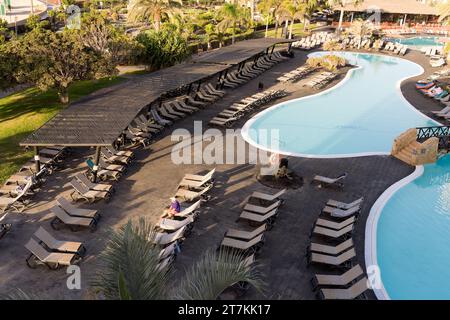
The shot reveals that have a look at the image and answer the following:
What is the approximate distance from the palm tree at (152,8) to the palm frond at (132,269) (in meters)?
30.9

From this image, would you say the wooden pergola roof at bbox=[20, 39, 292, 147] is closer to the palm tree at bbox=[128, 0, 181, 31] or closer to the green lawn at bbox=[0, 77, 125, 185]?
the green lawn at bbox=[0, 77, 125, 185]

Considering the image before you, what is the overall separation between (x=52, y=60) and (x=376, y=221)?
1725cm

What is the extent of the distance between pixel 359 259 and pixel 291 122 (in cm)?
1266

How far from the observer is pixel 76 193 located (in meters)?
14.2

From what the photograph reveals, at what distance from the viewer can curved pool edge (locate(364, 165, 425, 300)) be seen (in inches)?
Result: 421

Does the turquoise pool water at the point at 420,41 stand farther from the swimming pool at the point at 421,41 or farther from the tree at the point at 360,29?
the tree at the point at 360,29

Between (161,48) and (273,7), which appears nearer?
(161,48)

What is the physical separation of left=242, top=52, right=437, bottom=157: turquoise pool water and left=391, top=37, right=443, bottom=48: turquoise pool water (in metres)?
23.6

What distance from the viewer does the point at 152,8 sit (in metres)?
34.1

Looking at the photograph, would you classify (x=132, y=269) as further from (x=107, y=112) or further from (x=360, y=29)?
(x=360, y=29)

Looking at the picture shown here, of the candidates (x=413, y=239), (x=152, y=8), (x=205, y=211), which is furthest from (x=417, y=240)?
(x=152, y=8)

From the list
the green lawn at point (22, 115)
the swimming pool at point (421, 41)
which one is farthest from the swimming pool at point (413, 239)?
the swimming pool at point (421, 41)

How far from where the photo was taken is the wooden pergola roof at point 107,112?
14047mm

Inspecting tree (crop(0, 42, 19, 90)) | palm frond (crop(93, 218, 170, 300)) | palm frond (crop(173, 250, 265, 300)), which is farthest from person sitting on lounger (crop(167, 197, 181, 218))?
tree (crop(0, 42, 19, 90))
